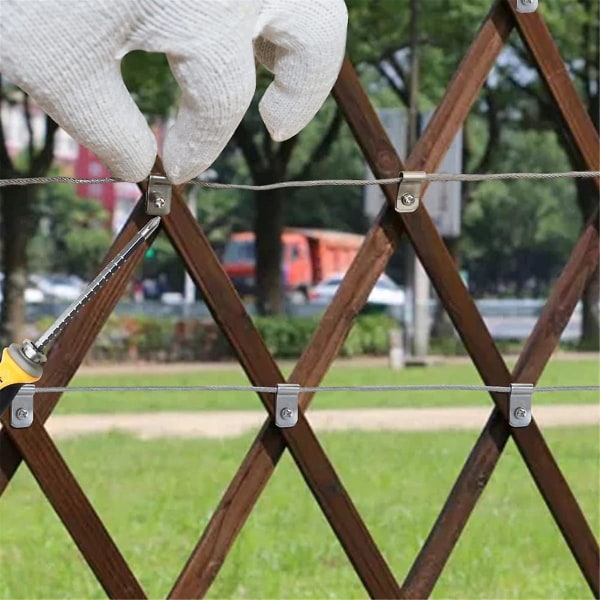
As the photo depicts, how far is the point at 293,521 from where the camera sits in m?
5.81

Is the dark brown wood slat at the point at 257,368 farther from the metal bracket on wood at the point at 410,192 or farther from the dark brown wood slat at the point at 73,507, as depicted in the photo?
A: the metal bracket on wood at the point at 410,192

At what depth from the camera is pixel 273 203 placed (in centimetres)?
1769

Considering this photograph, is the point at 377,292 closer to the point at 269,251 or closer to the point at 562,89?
the point at 269,251

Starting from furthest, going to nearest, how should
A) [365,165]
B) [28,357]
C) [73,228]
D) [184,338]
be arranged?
[73,228] → [184,338] → [365,165] → [28,357]

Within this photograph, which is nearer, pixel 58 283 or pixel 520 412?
pixel 520 412

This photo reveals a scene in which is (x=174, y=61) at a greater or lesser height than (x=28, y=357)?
greater

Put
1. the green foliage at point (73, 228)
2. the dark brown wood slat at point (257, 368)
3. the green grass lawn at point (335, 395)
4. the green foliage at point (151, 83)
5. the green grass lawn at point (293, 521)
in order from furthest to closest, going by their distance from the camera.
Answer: the green foliage at point (73, 228), the green foliage at point (151, 83), the green grass lawn at point (335, 395), the green grass lawn at point (293, 521), the dark brown wood slat at point (257, 368)

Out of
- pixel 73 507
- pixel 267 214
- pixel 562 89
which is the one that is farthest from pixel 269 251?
pixel 73 507

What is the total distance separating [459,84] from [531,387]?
29.2 inches

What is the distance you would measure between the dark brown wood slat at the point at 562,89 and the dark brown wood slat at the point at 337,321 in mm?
167

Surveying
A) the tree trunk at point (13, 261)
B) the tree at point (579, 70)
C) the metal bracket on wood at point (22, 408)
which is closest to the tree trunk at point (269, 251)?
the tree trunk at point (13, 261)

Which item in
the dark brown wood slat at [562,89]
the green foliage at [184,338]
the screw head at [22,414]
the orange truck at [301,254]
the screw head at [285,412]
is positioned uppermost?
the orange truck at [301,254]

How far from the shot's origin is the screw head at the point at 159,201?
239 centimetres

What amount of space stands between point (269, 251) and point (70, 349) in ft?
51.2
